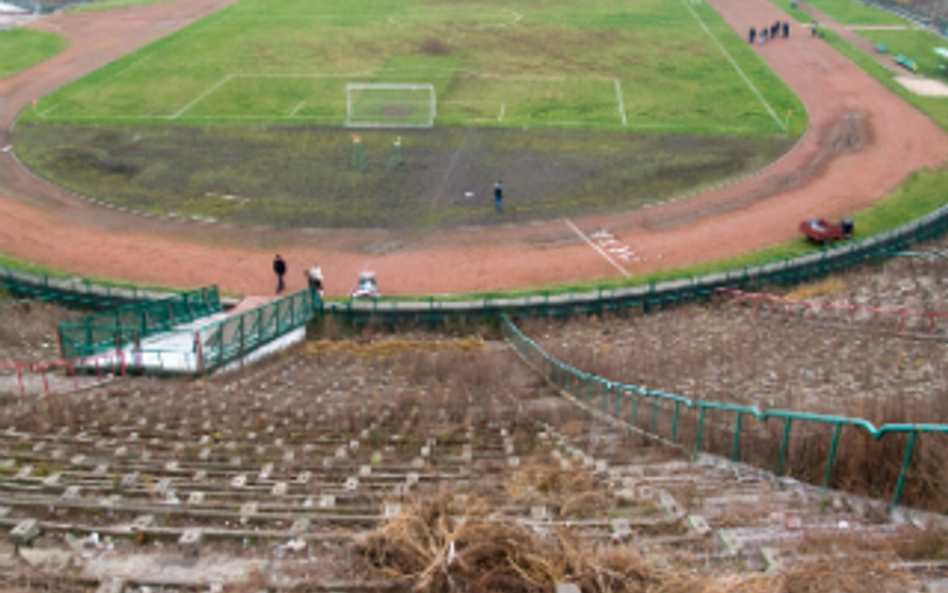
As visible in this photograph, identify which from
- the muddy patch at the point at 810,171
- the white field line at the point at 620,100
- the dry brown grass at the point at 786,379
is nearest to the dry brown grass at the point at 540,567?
the dry brown grass at the point at 786,379

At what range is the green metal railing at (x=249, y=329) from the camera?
24.1m

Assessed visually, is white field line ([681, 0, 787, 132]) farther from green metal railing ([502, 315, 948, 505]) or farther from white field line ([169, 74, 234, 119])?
white field line ([169, 74, 234, 119])

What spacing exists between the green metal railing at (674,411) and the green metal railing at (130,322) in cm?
1026

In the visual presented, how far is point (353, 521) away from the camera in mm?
A: 12195

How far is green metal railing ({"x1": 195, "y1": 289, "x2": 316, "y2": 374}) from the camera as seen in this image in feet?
78.9

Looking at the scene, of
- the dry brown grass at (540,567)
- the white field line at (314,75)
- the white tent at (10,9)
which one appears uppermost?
the white tent at (10,9)

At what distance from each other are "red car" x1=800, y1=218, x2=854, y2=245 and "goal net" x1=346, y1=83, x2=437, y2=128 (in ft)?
73.8

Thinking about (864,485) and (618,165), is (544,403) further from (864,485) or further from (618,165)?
(618,165)

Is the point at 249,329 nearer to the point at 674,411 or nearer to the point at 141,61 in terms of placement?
the point at 674,411

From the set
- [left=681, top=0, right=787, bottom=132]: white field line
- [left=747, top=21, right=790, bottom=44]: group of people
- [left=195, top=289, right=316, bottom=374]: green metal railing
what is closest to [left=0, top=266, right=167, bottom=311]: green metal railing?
[left=195, top=289, right=316, bottom=374]: green metal railing

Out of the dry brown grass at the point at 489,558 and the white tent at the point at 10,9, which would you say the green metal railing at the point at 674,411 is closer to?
the dry brown grass at the point at 489,558

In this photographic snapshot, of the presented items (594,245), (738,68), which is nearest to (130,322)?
(594,245)

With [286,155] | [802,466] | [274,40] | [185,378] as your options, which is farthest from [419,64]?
[802,466]

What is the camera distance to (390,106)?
166ft
